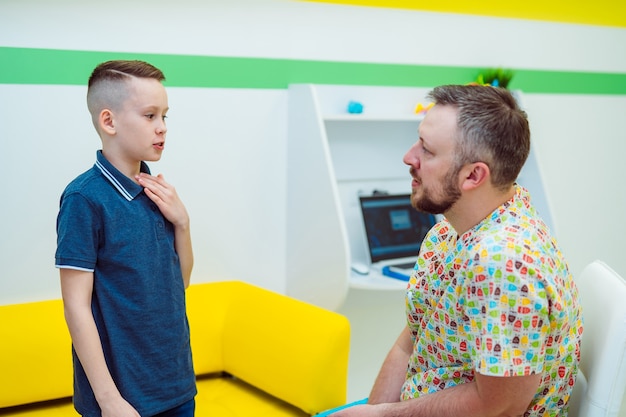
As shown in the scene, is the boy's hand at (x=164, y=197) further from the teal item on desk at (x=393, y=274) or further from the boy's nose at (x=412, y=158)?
the teal item on desk at (x=393, y=274)

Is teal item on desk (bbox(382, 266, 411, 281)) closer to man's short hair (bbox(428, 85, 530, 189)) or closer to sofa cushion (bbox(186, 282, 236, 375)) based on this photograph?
sofa cushion (bbox(186, 282, 236, 375))

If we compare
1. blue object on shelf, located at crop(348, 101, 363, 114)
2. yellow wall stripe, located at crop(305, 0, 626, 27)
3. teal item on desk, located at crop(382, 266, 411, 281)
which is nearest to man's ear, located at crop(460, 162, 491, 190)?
Answer: teal item on desk, located at crop(382, 266, 411, 281)

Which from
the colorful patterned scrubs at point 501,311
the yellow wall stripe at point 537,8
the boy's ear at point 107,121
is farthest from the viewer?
the yellow wall stripe at point 537,8

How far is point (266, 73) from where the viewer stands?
307cm

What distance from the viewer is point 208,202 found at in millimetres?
2996

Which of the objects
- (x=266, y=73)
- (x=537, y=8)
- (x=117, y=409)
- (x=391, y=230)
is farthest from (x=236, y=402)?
(x=537, y=8)

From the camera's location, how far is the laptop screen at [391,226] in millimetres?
3281

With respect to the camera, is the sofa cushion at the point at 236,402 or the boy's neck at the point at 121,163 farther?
the sofa cushion at the point at 236,402

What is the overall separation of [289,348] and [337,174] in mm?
1043

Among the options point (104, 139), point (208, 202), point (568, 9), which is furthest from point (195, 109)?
point (568, 9)

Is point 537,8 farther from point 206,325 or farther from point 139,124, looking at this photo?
point 139,124

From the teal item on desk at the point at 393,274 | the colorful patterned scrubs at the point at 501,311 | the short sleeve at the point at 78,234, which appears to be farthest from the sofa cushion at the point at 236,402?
the short sleeve at the point at 78,234

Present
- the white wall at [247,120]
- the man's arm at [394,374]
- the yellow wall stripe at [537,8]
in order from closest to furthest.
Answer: the man's arm at [394,374], the white wall at [247,120], the yellow wall stripe at [537,8]

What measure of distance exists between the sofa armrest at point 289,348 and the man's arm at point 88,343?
90 cm
